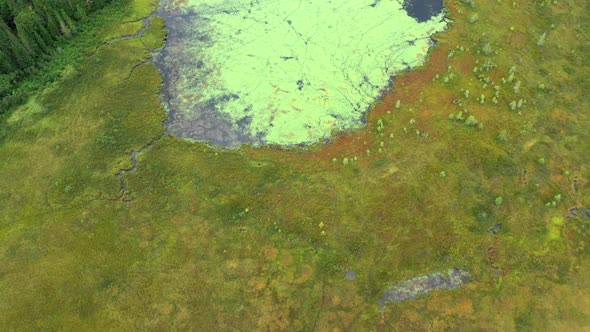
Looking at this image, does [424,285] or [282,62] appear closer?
[424,285]

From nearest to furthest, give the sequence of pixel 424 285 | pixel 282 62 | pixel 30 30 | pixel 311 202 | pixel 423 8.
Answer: pixel 424 285 → pixel 311 202 → pixel 30 30 → pixel 282 62 → pixel 423 8

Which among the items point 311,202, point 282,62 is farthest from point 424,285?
point 282,62

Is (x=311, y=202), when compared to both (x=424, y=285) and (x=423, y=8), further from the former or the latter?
(x=423, y=8)

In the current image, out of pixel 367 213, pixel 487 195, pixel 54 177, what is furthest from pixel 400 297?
pixel 54 177

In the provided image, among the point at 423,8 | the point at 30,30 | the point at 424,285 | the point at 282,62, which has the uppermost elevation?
the point at 30,30

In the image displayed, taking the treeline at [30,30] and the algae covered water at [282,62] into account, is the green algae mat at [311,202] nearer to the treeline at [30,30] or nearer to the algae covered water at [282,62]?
the algae covered water at [282,62]

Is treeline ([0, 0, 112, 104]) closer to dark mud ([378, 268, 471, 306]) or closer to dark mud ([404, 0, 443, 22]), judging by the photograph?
dark mud ([404, 0, 443, 22])
